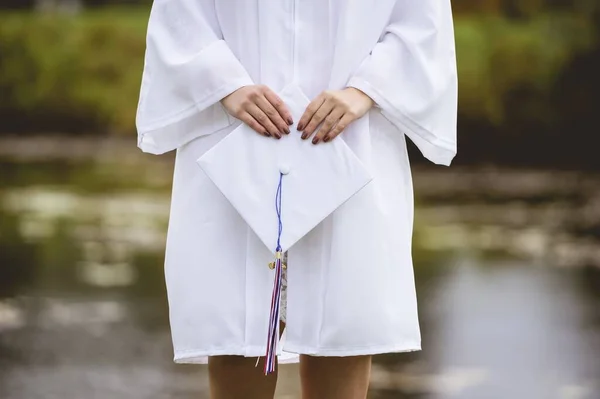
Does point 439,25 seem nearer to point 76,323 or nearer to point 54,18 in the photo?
point 76,323

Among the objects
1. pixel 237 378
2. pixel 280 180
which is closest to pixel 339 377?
pixel 237 378

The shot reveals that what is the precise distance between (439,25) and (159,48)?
55 cm

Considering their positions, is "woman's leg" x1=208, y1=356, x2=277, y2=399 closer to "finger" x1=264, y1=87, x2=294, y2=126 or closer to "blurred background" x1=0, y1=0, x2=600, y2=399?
"finger" x1=264, y1=87, x2=294, y2=126

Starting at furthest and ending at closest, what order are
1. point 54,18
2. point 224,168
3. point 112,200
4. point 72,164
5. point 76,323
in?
1. point 54,18
2. point 72,164
3. point 112,200
4. point 76,323
5. point 224,168

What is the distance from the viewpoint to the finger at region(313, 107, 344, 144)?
2197mm

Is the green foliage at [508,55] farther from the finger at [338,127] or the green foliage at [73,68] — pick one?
the finger at [338,127]

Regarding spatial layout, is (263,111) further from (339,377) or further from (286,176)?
(339,377)

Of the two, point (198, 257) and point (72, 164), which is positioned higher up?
point (198, 257)

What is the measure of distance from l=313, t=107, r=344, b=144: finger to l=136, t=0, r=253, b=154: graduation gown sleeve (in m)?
0.17

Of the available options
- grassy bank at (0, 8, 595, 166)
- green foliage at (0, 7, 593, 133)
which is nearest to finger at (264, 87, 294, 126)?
grassy bank at (0, 8, 595, 166)

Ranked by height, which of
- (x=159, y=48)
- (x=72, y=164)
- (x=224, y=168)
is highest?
(x=159, y=48)

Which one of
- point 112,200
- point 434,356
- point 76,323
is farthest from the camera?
point 112,200

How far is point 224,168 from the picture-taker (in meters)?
2.20

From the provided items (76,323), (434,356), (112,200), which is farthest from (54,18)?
(434,356)
